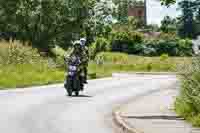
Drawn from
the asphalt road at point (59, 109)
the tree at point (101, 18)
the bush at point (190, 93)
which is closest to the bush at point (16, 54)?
the asphalt road at point (59, 109)

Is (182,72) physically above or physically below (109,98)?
above

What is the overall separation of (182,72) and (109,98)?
23.9ft

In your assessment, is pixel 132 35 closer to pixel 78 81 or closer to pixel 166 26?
pixel 166 26

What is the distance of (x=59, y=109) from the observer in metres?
19.9

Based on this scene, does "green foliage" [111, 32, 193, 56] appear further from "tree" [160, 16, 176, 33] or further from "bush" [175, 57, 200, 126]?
"bush" [175, 57, 200, 126]

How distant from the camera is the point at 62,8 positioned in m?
54.3

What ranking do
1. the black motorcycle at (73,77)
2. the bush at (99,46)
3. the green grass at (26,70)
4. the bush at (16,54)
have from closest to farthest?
the black motorcycle at (73,77) < the green grass at (26,70) < the bush at (16,54) < the bush at (99,46)

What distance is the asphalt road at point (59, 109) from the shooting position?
15.7m

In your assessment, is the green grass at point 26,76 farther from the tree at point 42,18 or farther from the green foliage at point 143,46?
the green foliage at point 143,46

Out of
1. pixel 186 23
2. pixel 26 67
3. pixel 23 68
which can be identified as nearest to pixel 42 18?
pixel 26 67

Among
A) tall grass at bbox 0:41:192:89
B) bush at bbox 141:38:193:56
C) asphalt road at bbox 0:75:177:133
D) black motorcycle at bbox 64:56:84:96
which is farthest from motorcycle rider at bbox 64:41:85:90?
bush at bbox 141:38:193:56

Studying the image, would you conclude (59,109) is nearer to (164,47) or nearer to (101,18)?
(101,18)

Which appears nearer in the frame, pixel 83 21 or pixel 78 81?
pixel 78 81

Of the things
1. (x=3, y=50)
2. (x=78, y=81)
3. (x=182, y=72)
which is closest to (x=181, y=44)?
(x=3, y=50)
